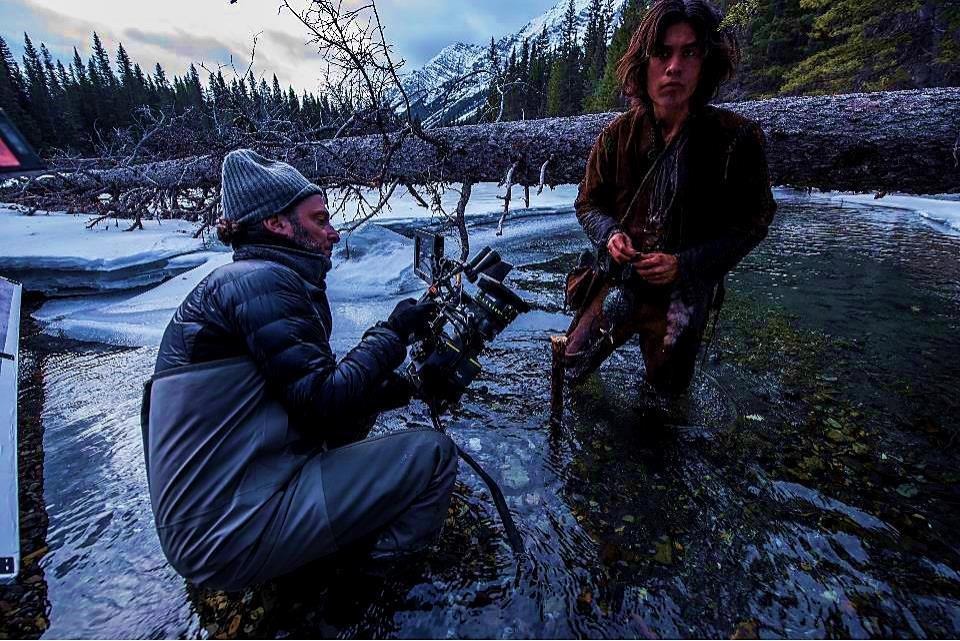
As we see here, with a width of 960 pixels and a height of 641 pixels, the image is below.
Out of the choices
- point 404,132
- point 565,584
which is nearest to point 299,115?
point 404,132

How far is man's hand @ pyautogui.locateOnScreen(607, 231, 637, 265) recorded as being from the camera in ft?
8.51

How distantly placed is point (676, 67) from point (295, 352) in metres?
2.50

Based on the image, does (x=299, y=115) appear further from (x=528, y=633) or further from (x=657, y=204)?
(x=528, y=633)

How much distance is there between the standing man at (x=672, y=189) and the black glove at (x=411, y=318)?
1266mm

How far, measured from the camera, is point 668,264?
98.7 inches

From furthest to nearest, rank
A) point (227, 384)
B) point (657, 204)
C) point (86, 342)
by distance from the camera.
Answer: point (86, 342)
point (657, 204)
point (227, 384)

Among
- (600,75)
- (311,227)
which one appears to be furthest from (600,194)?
(600,75)

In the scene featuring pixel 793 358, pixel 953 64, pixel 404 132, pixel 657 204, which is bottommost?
pixel 793 358

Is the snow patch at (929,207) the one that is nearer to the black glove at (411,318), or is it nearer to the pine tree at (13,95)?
the black glove at (411,318)

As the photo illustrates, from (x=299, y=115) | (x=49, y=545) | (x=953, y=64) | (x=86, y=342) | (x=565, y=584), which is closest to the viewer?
(x=565, y=584)

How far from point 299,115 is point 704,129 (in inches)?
280

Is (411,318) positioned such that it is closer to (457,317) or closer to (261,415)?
(457,317)

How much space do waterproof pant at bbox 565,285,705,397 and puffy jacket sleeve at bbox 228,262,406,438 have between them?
1.82 metres

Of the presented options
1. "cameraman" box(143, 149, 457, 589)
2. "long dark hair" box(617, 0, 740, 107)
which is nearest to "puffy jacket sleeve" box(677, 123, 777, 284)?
"long dark hair" box(617, 0, 740, 107)
